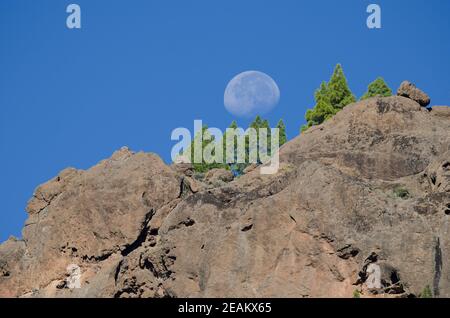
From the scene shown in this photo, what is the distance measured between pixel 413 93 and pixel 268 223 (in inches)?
776

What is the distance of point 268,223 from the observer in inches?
2815

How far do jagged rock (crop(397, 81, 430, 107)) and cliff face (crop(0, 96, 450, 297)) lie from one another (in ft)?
3.56

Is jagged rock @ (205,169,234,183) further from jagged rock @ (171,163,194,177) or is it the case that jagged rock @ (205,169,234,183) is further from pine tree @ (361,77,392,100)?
pine tree @ (361,77,392,100)

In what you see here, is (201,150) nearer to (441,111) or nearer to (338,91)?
(338,91)

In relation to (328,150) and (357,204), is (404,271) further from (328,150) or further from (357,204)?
(328,150)

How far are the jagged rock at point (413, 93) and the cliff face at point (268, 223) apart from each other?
109 cm

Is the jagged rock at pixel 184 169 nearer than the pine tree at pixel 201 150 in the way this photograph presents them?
Yes

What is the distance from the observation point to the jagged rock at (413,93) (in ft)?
284

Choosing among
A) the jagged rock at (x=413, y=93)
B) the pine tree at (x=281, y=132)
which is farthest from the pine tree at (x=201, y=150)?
the jagged rock at (x=413, y=93)

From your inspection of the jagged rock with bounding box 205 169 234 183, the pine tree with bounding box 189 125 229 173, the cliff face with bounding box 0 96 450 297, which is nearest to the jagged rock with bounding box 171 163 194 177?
the cliff face with bounding box 0 96 450 297

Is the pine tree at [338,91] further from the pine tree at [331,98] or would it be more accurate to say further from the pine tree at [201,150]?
the pine tree at [201,150]

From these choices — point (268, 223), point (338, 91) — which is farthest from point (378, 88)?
point (268, 223)
